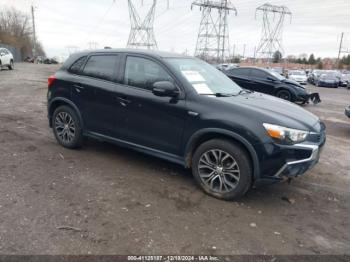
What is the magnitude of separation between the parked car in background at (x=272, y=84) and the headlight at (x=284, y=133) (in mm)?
9786

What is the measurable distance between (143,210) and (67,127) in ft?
8.44

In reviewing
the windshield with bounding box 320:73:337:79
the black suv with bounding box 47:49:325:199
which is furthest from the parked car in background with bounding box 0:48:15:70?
the windshield with bounding box 320:73:337:79

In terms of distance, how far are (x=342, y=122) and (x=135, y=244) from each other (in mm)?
9347

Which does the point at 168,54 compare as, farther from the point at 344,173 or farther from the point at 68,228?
the point at 344,173

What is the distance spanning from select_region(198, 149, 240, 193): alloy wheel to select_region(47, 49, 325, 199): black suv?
1cm

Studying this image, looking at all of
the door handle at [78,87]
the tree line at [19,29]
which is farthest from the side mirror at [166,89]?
the tree line at [19,29]

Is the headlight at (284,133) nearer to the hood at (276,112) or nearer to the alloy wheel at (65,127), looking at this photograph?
the hood at (276,112)

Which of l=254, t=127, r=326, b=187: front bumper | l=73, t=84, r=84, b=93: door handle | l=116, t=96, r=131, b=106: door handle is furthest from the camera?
l=73, t=84, r=84, b=93: door handle

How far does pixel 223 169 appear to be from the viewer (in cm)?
402

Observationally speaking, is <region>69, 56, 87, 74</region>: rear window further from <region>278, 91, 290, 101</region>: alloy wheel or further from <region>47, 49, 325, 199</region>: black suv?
<region>278, 91, 290, 101</region>: alloy wheel

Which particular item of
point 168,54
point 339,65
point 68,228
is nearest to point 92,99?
point 168,54

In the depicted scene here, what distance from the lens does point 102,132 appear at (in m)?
5.09

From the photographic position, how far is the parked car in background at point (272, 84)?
12922mm

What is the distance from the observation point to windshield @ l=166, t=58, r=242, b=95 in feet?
14.4
